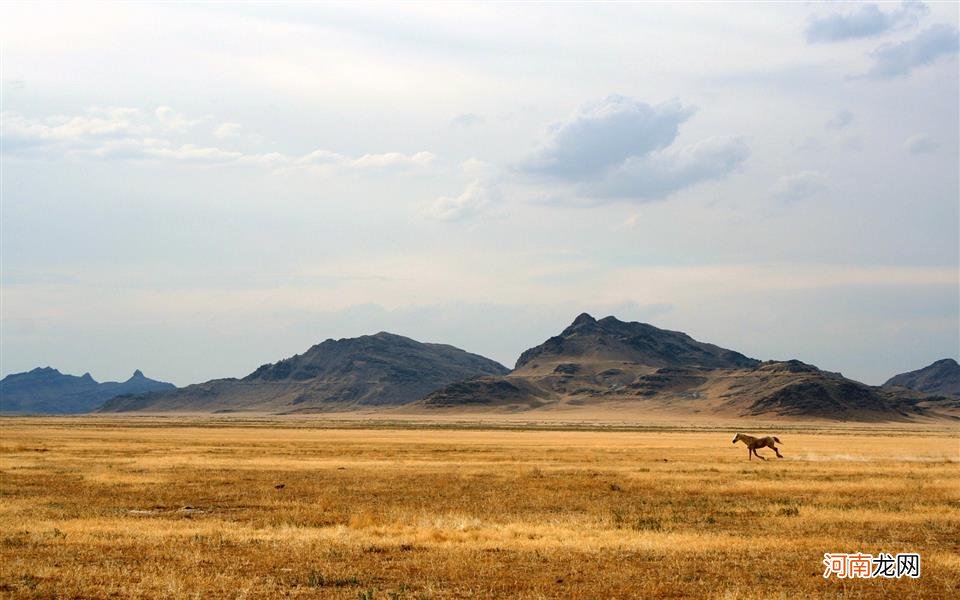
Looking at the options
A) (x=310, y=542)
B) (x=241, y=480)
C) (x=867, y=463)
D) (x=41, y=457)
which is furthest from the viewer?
(x=41, y=457)

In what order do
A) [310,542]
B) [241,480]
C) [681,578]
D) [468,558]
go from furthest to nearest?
[241,480] → [310,542] → [468,558] → [681,578]

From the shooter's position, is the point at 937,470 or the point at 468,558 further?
the point at 937,470

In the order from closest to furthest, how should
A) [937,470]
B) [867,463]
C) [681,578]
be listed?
[681,578]
[937,470]
[867,463]

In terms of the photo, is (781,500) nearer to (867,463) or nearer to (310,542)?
(310,542)

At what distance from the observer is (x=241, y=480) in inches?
1474

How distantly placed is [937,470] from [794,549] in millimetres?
27468

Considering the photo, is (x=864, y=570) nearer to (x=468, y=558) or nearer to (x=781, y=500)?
(x=468, y=558)

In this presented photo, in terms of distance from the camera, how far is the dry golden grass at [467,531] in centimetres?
1684

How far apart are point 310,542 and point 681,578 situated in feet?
27.4

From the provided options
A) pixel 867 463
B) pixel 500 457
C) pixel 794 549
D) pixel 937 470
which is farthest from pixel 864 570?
pixel 500 457

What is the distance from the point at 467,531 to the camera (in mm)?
22891

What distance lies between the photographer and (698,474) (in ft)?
136

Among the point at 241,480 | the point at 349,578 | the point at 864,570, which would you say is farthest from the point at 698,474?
the point at 349,578

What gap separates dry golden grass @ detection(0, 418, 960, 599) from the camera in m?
16.8
